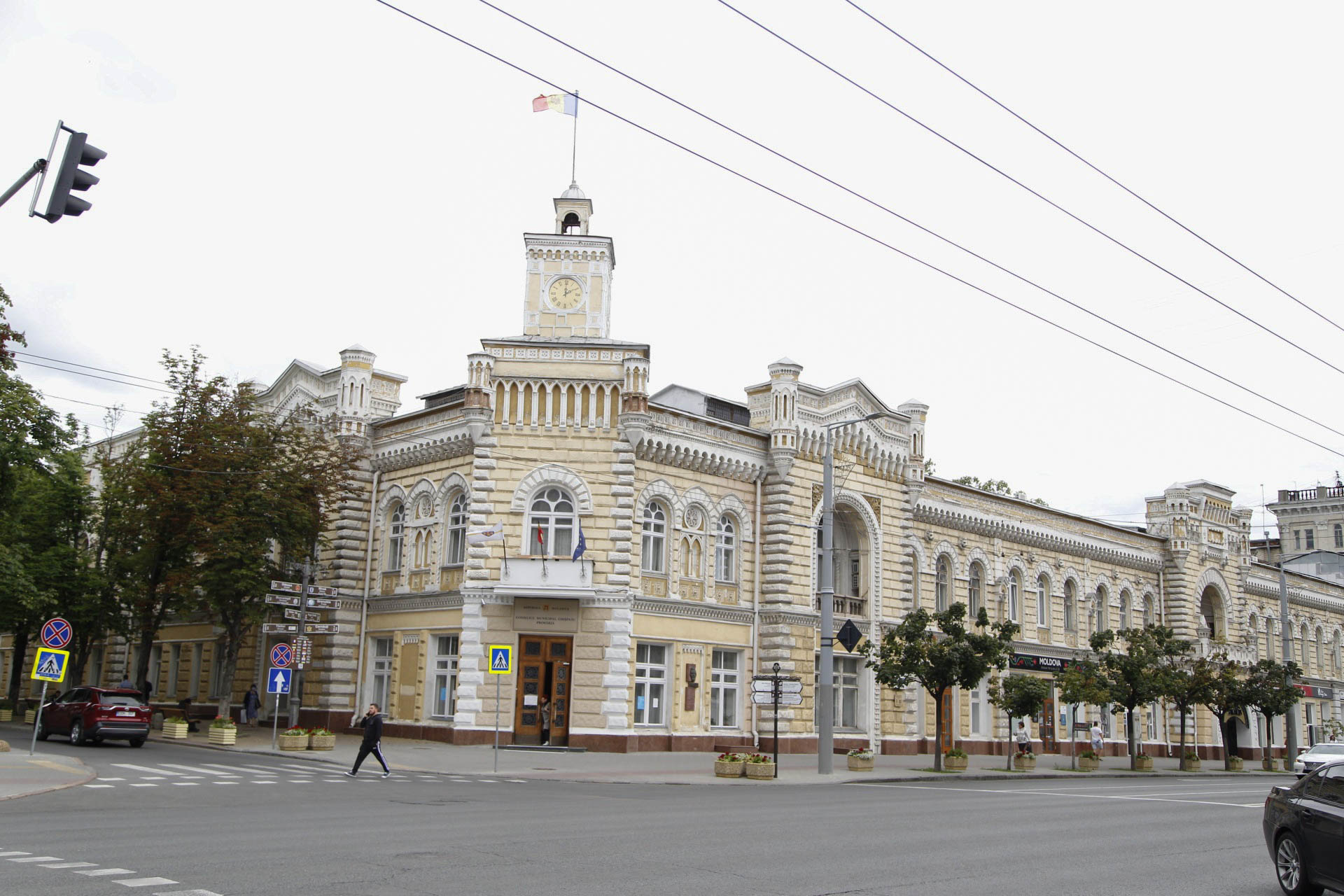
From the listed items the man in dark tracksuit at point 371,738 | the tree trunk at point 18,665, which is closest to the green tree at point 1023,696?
the man in dark tracksuit at point 371,738

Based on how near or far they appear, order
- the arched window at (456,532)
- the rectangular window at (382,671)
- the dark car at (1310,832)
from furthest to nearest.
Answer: the rectangular window at (382,671), the arched window at (456,532), the dark car at (1310,832)

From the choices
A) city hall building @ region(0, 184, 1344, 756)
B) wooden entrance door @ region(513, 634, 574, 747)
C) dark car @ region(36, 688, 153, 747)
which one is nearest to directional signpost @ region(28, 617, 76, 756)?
dark car @ region(36, 688, 153, 747)

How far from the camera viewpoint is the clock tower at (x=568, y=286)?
121 ft

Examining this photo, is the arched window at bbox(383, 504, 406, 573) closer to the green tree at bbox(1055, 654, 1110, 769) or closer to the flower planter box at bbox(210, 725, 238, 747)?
the flower planter box at bbox(210, 725, 238, 747)

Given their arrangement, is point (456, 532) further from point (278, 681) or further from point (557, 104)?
point (557, 104)

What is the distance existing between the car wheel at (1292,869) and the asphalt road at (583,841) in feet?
1.04

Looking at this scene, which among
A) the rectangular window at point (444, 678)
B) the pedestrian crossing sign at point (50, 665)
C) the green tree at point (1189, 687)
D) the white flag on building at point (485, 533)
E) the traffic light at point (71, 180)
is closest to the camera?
the traffic light at point (71, 180)

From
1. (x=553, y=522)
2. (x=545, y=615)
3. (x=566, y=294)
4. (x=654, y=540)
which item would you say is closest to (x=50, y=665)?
(x=545, y=615)

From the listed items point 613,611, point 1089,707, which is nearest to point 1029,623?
point 1089,707

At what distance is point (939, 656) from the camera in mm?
33500

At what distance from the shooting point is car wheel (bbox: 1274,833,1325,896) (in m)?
11.0

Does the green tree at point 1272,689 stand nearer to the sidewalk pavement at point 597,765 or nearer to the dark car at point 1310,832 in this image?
the sidewalk pavement at point 597,765

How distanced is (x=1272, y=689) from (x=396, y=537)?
35614 mm

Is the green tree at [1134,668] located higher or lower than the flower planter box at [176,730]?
higher
